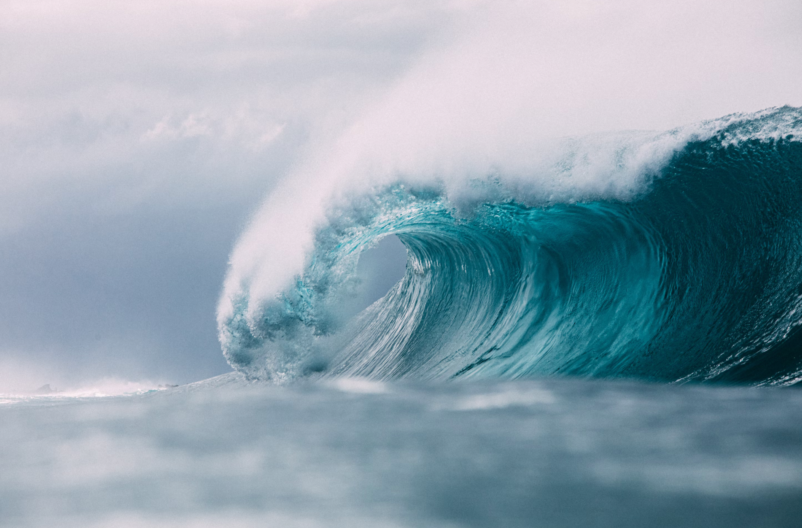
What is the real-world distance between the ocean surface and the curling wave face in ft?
0.09

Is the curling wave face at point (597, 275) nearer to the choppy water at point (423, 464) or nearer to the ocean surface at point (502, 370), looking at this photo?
the ocean surface at point (502, 370)

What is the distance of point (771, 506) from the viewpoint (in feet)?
6.82

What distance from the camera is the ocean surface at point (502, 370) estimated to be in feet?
7.66

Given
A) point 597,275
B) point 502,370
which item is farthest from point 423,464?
point 597,275

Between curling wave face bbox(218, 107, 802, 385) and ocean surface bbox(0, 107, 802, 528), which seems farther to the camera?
curling wave face bbox(218, 107, 802, 385)

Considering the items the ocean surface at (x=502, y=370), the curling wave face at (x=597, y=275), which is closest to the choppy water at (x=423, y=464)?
the ocean surface at (x=502, y=370)

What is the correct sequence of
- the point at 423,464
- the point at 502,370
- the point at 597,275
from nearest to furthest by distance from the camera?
the point at 423,464 → the point at 502,370 → the point at 597,275

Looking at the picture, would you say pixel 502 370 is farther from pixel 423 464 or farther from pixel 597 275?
pixel 423 464

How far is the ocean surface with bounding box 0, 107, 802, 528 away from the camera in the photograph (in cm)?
234

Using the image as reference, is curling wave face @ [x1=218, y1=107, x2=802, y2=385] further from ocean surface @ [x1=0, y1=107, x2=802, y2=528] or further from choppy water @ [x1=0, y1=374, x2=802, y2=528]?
choppy water @ [x1=0, y1=374, x2=802, y2=528]

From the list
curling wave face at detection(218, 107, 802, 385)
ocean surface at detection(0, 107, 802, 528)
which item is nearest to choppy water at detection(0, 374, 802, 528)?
ocean surface at detection(0, 107, 802, 528)

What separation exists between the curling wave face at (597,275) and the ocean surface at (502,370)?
1.0 inches

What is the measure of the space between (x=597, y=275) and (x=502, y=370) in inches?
70.2

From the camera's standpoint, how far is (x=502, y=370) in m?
6.52
